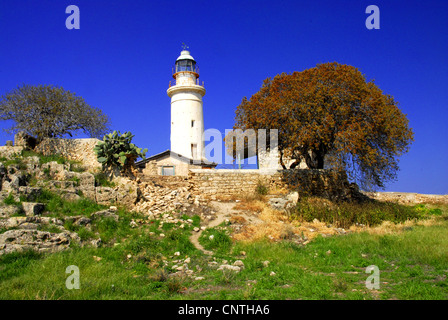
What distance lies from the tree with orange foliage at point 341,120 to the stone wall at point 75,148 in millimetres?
9653

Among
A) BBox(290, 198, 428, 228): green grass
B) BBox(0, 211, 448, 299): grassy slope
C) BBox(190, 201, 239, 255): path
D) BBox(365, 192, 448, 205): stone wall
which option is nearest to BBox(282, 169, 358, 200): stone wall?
BBox(290, 198, 428, 228): green grass

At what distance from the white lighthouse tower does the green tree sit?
327 inches

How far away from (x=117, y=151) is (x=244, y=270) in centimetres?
928

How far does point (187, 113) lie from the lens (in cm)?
2589

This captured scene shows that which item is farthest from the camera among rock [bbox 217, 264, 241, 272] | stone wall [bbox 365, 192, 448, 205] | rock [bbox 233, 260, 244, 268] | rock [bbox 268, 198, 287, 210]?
stone wall [bbox 365, 192, 448, 205]

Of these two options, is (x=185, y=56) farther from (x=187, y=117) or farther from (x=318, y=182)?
(x=318, y=182)

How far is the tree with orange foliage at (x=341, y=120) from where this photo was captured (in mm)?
13945

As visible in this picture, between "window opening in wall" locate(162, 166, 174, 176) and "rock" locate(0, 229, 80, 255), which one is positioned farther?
"window opening in wall" locate(162, 166, 174, 176)

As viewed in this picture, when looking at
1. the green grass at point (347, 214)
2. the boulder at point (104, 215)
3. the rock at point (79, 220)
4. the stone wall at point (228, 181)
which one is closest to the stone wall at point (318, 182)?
the stone wall at point (228, 181)

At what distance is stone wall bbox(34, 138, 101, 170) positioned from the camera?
1738 cm

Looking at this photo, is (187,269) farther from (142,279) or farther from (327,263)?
(327,263)

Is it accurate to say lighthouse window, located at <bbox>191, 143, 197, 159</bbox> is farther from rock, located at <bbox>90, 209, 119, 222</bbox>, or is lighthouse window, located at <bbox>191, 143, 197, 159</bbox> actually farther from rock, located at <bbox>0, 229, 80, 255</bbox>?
rock, located at <bbox>0, 229, 80, 255</bbox>

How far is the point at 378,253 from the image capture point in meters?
8.37
